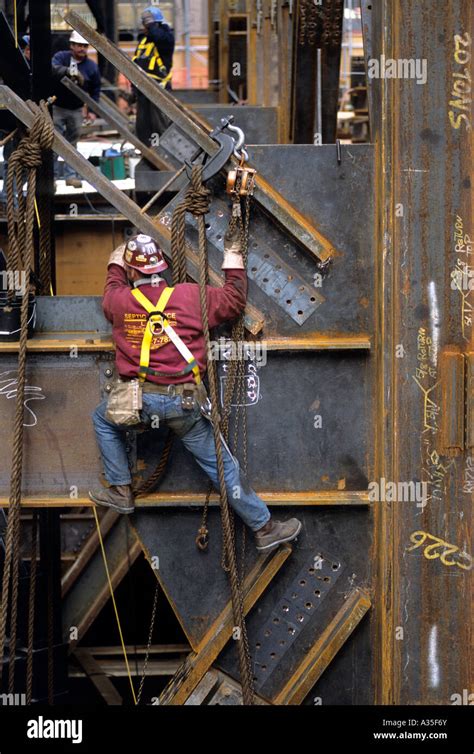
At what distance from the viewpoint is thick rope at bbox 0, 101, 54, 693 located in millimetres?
6902

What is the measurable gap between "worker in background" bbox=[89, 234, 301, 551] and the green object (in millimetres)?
5413

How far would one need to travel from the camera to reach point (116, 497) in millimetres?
7078

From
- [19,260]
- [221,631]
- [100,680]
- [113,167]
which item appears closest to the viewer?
[19,260]

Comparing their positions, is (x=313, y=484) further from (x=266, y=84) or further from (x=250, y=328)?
(x=266, y=84)

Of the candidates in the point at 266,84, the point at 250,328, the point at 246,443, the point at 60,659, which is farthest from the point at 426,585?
the point at 266,84

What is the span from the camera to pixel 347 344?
6.99 meters

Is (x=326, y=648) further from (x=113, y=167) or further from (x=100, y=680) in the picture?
(x=113, y=167)

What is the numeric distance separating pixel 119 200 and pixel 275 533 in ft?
7.97

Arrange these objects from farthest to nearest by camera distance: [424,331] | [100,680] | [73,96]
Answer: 1. [73,96]
2. [100,680]
3. [424,331]

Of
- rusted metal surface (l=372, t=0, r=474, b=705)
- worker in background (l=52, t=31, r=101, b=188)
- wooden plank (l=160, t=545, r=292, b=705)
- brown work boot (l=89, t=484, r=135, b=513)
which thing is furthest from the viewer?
worker in background (l=52, t=31, r=101, b=188)

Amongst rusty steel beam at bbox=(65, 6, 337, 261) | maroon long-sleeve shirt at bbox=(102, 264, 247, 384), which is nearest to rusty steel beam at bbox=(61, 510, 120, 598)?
maroon long-sleeve shirt at bbox=(102, 264, 247, 384)

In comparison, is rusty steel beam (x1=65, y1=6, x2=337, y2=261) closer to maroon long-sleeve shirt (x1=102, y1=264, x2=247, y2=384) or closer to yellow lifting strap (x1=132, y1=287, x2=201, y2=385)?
maroon long-sleeve shirt (x1=102, y1=264, x2=247, y2=384)

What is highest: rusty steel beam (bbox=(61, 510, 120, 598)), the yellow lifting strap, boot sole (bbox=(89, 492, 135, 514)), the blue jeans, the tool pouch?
the yellow lifting strap

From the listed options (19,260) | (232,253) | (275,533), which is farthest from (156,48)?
(275,533)
